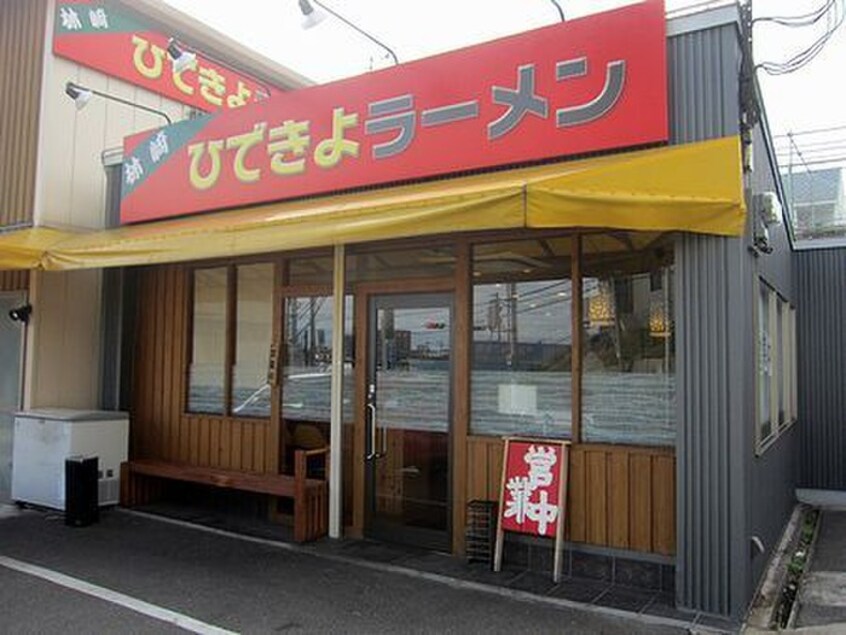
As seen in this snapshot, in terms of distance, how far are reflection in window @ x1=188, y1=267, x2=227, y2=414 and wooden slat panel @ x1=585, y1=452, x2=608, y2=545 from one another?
4.22 meters

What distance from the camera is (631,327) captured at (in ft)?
17.9

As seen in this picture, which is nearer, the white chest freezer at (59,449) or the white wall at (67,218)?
the white chest freezer at (59,449)

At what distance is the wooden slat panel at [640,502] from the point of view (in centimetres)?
522

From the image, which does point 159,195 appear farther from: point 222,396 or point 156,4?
point 156,4

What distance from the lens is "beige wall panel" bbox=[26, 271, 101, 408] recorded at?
327 inches

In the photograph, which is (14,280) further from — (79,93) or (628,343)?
(628,343)

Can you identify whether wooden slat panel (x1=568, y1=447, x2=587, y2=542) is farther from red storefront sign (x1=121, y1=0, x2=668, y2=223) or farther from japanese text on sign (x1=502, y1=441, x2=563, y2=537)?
red storefront sign (x1=121, y1=0, x2=668, y2=223)

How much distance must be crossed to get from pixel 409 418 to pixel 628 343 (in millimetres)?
2063

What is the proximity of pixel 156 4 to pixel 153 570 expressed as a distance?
7385mm

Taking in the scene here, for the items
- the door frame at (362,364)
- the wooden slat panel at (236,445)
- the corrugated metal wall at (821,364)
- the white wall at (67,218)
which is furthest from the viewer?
the corrugated metal wall at (821,364)

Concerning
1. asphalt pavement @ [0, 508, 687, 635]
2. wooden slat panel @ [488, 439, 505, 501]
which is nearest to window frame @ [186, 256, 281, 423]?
asphalt pavement @ [0, 508, 687, 635]

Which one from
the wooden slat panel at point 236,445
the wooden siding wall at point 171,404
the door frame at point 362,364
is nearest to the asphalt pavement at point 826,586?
the door frame at point 362,364

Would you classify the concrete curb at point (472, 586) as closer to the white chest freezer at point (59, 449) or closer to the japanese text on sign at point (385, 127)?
the white chest freezer at point (59, 449)

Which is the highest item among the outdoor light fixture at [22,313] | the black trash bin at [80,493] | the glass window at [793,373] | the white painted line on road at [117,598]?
the outdoor light fixture at [22,313]
